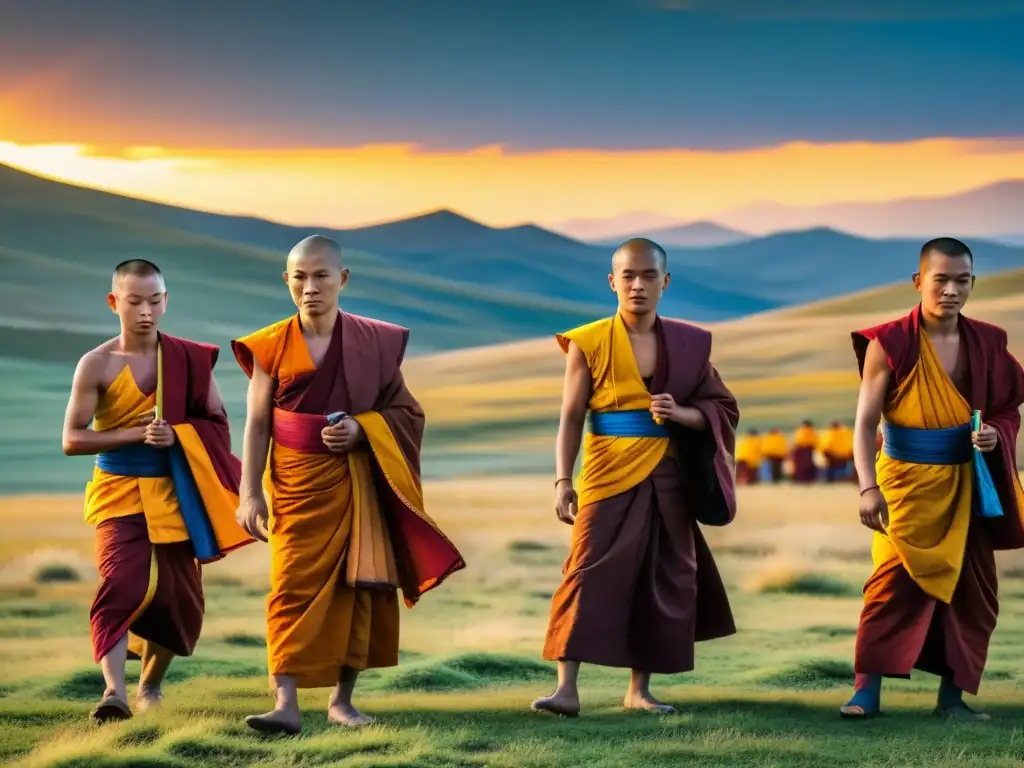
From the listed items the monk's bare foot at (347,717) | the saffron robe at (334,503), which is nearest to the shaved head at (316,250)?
the saffron robe at (334,503)

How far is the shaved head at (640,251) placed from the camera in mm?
8578

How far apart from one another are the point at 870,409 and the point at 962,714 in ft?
4.91

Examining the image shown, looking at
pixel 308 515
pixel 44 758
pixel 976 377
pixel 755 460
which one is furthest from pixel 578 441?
pixel 755 460

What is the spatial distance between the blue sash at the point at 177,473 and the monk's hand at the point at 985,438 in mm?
3631

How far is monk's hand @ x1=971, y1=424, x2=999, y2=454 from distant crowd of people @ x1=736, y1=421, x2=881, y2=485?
39.1 ft

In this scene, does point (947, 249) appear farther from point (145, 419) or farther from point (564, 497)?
point (145, 419)

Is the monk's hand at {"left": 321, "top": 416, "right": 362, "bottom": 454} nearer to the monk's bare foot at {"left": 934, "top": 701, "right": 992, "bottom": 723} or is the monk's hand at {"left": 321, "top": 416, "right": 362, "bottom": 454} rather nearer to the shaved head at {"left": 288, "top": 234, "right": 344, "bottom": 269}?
the shaved head at {"left": 288, "top": 234, "right": 344, "bottom": 269}

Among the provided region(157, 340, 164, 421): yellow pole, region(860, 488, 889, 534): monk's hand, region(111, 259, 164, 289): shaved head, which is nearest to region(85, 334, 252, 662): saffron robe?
region(157, 340, 164, 421): yellow pole

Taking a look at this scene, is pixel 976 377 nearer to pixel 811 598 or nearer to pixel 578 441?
pixel 578 441

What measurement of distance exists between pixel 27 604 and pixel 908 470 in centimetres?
725

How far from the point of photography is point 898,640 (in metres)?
8.65

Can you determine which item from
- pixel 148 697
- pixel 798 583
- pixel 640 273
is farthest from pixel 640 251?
pixel 798 583

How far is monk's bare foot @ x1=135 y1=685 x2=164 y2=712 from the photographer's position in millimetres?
8820

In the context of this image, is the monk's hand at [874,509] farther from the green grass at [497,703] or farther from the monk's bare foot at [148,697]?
the monk's bare foot at [148,697]
